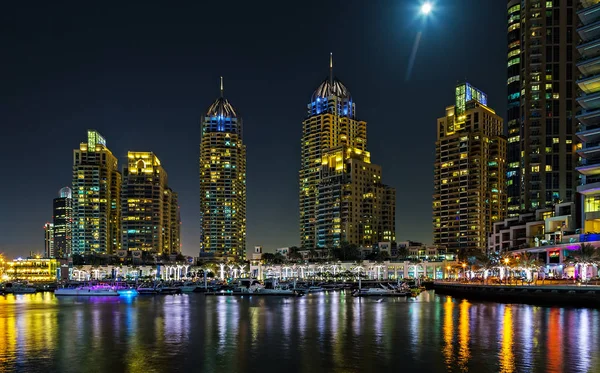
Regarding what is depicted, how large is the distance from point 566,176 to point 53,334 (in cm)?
17194

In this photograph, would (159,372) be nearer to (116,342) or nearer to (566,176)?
(116,342)

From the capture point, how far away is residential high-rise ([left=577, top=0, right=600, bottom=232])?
115 meters

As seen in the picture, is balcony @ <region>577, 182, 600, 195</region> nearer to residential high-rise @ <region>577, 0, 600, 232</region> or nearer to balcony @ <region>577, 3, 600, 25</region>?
residential high-rise @ <region>577, 0, 600, 232</region>

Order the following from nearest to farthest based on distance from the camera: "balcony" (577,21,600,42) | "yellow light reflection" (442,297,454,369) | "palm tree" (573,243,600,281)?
"yellow light reflection" (442,297,454,369) < "palm tree" (573,243,600,281) < "balcony" (577,21,600,42)

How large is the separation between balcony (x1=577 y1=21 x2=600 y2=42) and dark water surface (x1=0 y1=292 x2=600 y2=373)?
62.1 m

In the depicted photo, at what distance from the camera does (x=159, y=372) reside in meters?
43.1

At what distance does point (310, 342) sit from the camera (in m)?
57.6

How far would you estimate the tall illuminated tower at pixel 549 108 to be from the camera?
189 metres

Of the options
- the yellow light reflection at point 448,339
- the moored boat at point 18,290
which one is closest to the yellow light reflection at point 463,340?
the yellow light reflection at point 448,339

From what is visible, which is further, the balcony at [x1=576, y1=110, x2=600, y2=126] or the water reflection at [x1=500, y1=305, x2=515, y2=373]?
the balcony at [x1=576, y1=110, x2=600, y2=126]

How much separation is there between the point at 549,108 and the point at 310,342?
166 m

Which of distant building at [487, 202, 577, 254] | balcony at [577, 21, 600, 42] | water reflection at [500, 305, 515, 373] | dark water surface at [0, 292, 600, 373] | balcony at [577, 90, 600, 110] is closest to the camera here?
water reflection at [500, 305, 515, 373]

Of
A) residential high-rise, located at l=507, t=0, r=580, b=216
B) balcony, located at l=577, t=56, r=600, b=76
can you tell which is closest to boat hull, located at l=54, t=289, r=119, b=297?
balcony, located at l=577, t=56, r=600, b=76

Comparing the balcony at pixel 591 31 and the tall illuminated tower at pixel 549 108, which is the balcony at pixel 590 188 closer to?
the balcony at pixel 591 31
